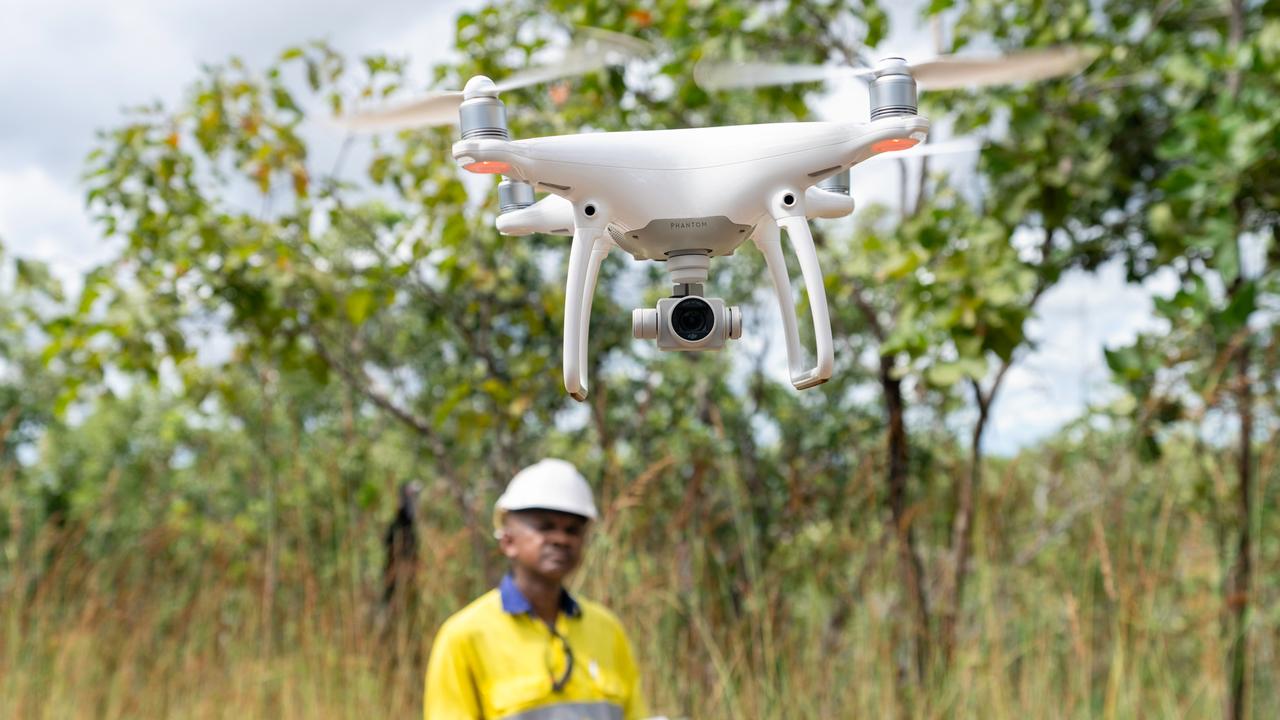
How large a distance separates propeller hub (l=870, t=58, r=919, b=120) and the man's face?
1712mm

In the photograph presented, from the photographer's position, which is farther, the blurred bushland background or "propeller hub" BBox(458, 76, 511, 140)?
the blurred bushland background

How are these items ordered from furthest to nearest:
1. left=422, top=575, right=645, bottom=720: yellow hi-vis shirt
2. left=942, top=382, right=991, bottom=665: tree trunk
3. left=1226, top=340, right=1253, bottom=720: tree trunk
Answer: left=942, top=382, right=991, bottom=665: tree trunk < left=1226, top=340, right=1253, bottom=720: tree trunk < left=422, top=575, right=645, bottom=720: yellow hi-vis shirt

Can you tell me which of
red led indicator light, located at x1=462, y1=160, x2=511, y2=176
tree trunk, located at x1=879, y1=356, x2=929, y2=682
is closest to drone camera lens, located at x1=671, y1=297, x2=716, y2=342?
red led indicator light, located at x1=462, y1=160, x2=511, y2=176

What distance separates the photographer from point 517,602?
2.20 meters

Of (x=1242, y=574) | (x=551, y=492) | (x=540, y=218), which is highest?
(x=540, y=218)

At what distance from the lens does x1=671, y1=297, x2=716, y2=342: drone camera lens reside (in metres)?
0.69

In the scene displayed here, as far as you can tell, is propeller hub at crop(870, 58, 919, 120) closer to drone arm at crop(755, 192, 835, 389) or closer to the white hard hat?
drone arm at crop(755, 192, 835, 389)

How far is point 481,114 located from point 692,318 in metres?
0.18

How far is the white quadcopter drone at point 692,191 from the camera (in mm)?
642

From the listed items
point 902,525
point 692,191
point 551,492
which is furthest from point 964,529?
point 692,191

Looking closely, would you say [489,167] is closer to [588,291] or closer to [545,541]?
[588,291]

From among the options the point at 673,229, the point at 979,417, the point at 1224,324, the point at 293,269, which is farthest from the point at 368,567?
the point at 673,229

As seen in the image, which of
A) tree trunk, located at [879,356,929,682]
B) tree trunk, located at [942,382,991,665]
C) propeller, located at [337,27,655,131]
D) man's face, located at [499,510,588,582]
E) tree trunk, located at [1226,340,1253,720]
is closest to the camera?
propeller, located at [337,27,655,131]

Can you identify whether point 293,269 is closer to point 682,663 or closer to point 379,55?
point 379,55
